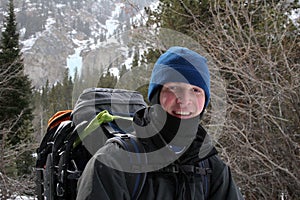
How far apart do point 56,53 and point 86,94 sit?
16400 cm

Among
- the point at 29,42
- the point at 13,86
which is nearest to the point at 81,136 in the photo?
the point at 13,86

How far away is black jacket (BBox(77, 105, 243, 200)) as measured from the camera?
1.28m

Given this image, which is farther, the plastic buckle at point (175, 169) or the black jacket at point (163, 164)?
the plastic buckle at point (175, 169)

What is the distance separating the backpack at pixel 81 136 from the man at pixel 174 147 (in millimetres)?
284

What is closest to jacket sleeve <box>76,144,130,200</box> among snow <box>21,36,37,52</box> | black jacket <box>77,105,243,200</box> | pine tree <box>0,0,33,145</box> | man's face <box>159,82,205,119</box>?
black jacket <box>77,105,243,200</box>

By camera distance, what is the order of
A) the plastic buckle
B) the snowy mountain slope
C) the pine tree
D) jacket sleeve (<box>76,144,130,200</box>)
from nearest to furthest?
jacket sleeve (<box>76,144,130,200</box>) → the plastic buckle → the pine tree → the snowy mountain slope

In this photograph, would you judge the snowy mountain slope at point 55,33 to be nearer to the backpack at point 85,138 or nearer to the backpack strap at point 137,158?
the backpack at point 85,138

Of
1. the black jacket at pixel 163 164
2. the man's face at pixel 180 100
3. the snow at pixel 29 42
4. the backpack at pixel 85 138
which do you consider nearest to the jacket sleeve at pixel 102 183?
the black jacket at pixel 163 164

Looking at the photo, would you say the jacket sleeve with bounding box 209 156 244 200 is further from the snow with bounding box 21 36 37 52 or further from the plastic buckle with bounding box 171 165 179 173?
the snow with bounding box 21 36 37 52

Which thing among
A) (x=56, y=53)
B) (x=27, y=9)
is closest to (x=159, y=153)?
(x=56, y=53)

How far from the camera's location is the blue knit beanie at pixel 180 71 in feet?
4.99

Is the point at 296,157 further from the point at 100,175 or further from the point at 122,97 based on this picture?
the point at 100,175

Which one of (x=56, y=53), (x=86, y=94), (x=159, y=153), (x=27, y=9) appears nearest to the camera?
(x=159, y=153)

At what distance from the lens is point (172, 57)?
5.19 ft
